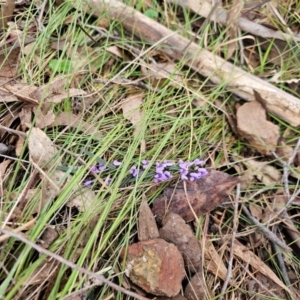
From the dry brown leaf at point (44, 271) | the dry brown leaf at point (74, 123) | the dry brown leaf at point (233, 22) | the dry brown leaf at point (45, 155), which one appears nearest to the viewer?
the dry brown leaf at point (44, 271)

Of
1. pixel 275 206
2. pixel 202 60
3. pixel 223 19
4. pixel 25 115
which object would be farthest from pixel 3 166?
pixel 223 19

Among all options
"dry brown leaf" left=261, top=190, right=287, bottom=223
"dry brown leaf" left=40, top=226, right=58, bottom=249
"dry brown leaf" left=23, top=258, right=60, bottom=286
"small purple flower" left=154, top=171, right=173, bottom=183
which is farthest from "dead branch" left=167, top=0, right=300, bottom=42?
"dry brown leaf" left=23, top=258, right=60, bottom=286

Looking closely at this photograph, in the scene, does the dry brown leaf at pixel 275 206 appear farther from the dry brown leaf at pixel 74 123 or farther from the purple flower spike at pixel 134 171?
the dry brown leaf at pixel 74 123

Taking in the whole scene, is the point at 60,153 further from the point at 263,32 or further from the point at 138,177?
the point at 263,32

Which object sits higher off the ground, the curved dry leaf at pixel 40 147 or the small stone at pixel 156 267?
the curved dry leaf at pixel 40 147

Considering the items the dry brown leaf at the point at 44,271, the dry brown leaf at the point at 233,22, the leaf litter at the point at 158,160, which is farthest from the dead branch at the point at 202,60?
the dry brown leaf at the point at 44,271

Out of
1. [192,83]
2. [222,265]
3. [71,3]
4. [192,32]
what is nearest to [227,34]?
[192,32]

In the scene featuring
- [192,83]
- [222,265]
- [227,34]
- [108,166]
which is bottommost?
[222,265]

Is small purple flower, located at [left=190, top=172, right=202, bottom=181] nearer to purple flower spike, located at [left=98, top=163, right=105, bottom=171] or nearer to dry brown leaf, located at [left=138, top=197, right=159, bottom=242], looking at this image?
dry brown leaf, located at [left=138, top=197, right=159, bottom=242]
